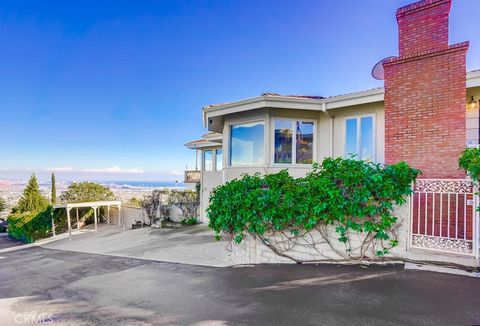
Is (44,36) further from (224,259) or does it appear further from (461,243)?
(461,243)

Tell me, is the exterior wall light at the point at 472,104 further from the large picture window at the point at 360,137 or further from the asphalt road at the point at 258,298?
the asphalt road at the point at 258,298

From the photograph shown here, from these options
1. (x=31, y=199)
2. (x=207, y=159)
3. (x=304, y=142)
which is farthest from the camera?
(x=31, y=199)

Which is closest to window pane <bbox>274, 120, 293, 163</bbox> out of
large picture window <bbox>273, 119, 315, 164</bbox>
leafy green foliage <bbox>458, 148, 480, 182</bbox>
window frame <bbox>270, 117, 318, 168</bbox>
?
large picture window <bbox>273, 119, 315, 164</bbox>

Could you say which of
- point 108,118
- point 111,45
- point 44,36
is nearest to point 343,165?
point 111,45

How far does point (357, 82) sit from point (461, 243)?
13.0 m

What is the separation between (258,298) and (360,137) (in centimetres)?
749

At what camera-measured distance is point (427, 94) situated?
21.1 feet

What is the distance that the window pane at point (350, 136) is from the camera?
10.0m

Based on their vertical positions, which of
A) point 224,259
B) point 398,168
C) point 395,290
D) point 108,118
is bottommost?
point 224,259

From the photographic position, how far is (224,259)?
7.59m

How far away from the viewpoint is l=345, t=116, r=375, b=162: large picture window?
31.6 ft

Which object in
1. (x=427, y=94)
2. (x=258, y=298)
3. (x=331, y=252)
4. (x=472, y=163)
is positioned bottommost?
(x=258, y=298)

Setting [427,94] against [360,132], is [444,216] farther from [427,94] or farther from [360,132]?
[360,132]

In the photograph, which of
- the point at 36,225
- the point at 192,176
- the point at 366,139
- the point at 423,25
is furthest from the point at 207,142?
the point at 36,225
